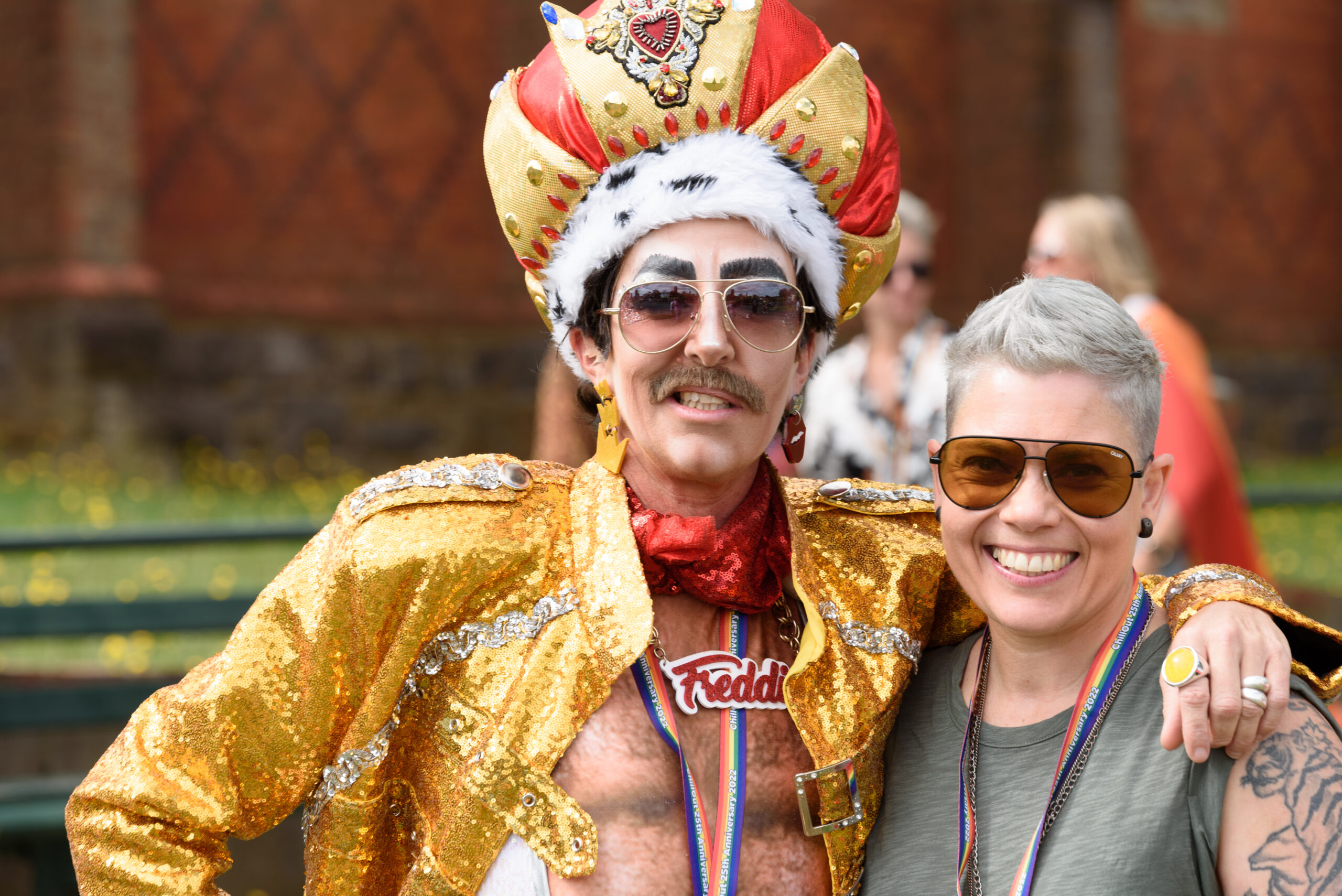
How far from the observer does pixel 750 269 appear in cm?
206

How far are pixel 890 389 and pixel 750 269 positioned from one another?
2.78m

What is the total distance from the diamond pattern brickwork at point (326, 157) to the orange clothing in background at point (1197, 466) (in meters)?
7.53

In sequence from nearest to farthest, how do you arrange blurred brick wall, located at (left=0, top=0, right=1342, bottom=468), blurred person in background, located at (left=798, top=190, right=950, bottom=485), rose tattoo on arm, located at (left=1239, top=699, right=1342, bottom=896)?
rose tattoo on arm, located at (left=1239, top=699, right=1342, bottom=896) → blurred person in background, located at (left=798, top=190, right=950, bottom=485) → blurred brick wall, located at (left=0, top=0, right=1342, bottom=468)

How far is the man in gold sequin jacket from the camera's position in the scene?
1.92m

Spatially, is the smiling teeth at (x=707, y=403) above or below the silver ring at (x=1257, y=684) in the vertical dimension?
above

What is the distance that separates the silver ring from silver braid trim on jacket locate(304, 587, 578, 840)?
0.91m

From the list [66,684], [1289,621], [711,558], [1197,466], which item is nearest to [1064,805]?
[1289,621]

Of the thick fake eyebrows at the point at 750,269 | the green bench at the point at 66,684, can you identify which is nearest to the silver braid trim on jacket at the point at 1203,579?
the thick fake eyebrows at the point at 750,269

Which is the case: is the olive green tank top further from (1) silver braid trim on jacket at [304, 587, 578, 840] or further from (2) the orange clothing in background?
(2) the orange clothing in background

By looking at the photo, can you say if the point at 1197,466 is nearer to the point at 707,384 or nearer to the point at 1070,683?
the point at 1070,683

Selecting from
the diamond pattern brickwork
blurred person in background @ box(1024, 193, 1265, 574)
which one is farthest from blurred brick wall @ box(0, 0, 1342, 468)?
blurred person in background @ box(1024, 193, 1265, 574)

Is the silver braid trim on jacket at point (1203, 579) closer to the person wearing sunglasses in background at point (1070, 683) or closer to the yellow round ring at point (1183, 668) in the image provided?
the person wearing sunglasses in background at point (1070, 683)

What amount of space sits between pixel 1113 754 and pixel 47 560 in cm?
688

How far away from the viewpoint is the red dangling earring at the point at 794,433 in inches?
91.4
